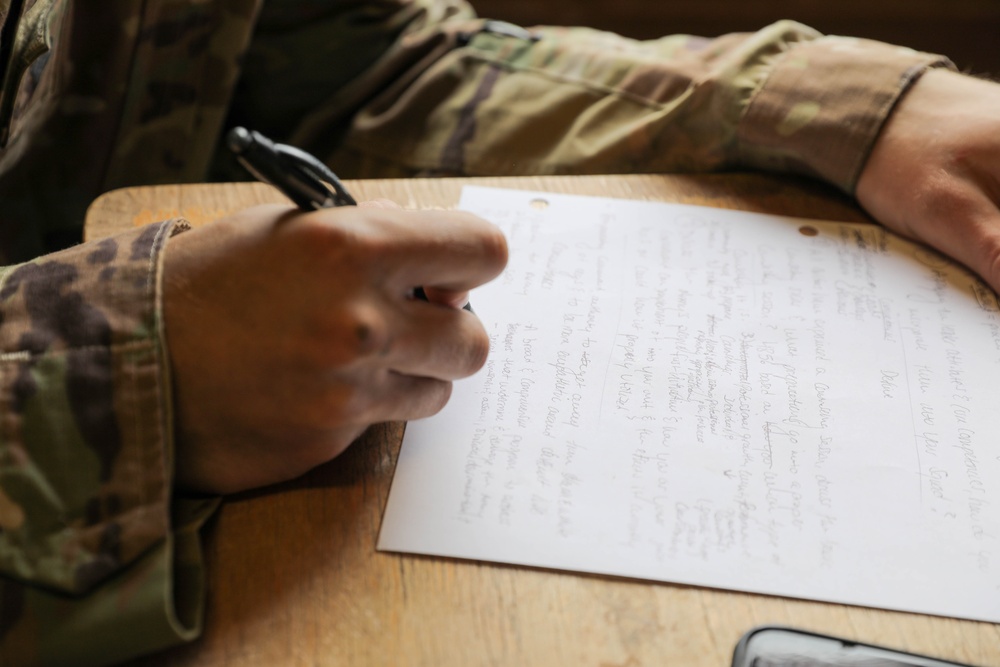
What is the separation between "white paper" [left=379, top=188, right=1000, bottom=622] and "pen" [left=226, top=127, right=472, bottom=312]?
0.48ft

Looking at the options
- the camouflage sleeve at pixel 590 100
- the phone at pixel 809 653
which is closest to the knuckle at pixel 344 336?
the phone at pixel 809 653

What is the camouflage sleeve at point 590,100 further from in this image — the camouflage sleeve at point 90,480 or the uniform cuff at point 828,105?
the camouflage sleeve at point 90,480

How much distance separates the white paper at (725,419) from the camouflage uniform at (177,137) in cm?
10

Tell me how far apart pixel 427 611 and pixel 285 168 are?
0.23m

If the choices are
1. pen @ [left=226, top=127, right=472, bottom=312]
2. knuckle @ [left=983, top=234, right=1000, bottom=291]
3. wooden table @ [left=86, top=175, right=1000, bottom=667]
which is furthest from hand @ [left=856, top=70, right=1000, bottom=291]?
pen @ [left=226, top=127, right=472, bottom=312]

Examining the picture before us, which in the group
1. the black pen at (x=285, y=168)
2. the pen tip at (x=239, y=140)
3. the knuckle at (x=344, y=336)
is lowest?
the knuckle at (x=344, y=336)

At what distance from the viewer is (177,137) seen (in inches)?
29.9

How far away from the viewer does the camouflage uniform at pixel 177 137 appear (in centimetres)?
39

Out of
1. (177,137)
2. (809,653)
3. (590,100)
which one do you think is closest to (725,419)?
(809,653)

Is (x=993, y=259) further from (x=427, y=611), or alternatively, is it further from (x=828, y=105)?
(x=427, y=611)

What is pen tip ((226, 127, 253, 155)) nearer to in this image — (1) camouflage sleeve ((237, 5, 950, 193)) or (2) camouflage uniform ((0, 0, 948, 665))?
(2) camouflage uniform ((0, 0, 948, 665))

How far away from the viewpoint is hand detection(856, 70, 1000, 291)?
0.60 m

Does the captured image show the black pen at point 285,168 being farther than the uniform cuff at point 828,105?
No

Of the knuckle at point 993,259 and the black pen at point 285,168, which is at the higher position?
the black pen at point 285,168
